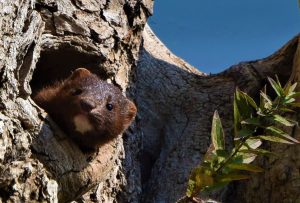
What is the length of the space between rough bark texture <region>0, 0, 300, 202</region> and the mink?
0.35 feet

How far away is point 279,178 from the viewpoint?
3861mm

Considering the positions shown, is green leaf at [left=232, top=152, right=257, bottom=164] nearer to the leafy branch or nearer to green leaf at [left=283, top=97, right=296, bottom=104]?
the leafy branch

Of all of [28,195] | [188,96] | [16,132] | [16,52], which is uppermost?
[188,96]

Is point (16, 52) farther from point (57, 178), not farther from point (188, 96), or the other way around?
point (188, 96)

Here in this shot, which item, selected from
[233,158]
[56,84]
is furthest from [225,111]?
[233,158]

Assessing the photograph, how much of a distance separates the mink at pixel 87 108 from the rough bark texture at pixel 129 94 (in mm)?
108

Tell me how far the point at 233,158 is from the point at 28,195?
1310mm

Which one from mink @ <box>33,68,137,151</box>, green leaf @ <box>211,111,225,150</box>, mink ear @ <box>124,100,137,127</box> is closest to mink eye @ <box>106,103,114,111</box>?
mink @ <box>33,68,137,151</box>

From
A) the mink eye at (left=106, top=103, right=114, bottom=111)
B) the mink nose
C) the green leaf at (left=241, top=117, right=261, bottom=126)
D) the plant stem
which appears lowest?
the plant stem

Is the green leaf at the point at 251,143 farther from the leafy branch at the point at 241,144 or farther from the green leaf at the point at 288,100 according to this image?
the green leaf at the point at 288,100

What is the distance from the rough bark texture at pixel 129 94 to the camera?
8.45 ft

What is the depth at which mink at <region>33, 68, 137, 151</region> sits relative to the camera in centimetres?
357

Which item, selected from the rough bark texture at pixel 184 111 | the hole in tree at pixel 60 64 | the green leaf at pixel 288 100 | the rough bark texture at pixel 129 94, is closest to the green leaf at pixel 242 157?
the green leaf at pixel 288 100

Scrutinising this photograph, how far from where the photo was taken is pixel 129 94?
4.39 m
